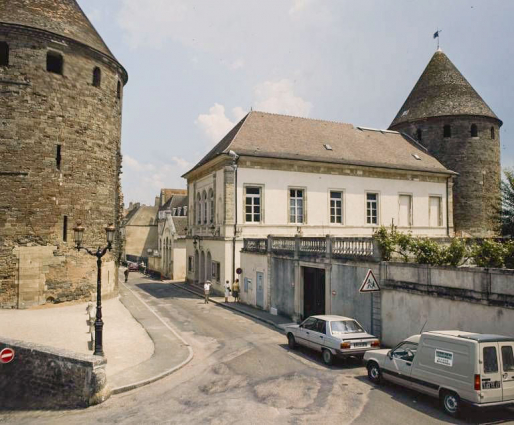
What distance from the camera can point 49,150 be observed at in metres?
24.3

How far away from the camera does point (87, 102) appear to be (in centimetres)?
2611

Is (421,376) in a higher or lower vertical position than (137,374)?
higher

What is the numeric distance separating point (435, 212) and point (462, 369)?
95.2 ft

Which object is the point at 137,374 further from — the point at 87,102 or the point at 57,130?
the point at 87,102

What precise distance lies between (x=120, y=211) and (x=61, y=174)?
8.24 m

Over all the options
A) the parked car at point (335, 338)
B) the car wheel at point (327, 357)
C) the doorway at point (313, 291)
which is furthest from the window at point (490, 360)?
the doorway at point (313, 291)

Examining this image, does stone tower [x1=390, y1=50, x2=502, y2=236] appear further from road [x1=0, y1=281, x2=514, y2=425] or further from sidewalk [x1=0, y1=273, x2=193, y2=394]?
road [x1=0, y1=281, x2=514, y2=425]

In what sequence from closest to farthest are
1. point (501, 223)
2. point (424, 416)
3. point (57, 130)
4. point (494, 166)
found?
point (424, 416), point (501, 223), point (57, 130), point (494, 166)

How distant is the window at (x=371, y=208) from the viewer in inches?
1305

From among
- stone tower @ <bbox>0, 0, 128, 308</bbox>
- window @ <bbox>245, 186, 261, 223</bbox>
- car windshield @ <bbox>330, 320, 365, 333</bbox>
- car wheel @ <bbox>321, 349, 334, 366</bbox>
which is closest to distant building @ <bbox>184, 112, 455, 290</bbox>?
window @ <bbox>245, 186, 261, 223</bbox>

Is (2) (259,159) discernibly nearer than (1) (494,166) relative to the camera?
Yes

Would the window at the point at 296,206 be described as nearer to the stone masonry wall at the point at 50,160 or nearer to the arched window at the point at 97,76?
the stone masonry wall at the point at 50,160

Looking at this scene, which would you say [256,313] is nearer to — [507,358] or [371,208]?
[371,208]

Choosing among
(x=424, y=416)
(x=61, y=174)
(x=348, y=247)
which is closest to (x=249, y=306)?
(x=348, y=247)
